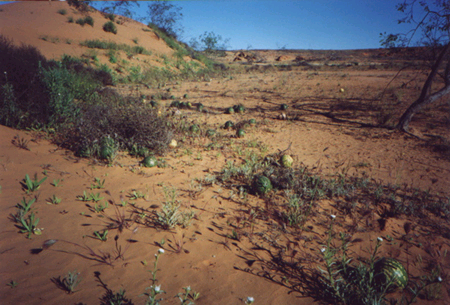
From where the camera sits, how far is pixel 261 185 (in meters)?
4.03

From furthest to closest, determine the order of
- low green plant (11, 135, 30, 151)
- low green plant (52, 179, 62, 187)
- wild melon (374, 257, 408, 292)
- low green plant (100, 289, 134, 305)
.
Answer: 1. low green plant (11, 135, 30, 151)
2. low green plant (52, 179, 62, 187)
3. wild melon (374, 257, 408, 292)
4. low green plant (100, 289, 134, 305)

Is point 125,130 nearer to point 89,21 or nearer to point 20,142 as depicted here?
point 20,142

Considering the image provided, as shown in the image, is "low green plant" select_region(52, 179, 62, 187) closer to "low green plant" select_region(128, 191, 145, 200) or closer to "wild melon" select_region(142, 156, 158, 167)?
"low green plant" select_region(128, 191, 145, 200)

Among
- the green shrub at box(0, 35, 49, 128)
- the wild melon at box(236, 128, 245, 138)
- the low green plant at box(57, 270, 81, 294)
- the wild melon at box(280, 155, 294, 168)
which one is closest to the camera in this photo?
the low green plant at box(57, 270, 81, 294)


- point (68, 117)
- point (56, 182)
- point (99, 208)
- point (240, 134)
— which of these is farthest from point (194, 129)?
point (99, 208)

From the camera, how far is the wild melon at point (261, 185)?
13.2 feet

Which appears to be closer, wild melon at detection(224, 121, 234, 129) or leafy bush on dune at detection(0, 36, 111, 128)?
leafy bush on dune at detection(0, 36, 111, 128)

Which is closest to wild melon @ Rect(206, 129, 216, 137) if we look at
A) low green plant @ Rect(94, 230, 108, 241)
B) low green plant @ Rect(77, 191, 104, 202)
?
low green plant @ Rect(77, 191, 104, 202)

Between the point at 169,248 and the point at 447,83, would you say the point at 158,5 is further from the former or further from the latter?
the point at 169,248

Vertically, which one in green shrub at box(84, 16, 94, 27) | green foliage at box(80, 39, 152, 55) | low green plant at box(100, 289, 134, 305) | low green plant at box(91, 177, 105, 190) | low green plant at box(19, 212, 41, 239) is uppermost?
green shrub at box(84, 16, 94, 27)

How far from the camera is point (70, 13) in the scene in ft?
75.9

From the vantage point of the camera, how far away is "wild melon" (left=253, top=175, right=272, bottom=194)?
402 cm

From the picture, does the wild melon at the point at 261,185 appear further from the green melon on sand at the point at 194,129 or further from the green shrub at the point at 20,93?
the green shrub at the point at 20,93

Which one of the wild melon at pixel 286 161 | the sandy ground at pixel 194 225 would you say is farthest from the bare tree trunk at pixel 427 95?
the wild melon at pixel 286 161
